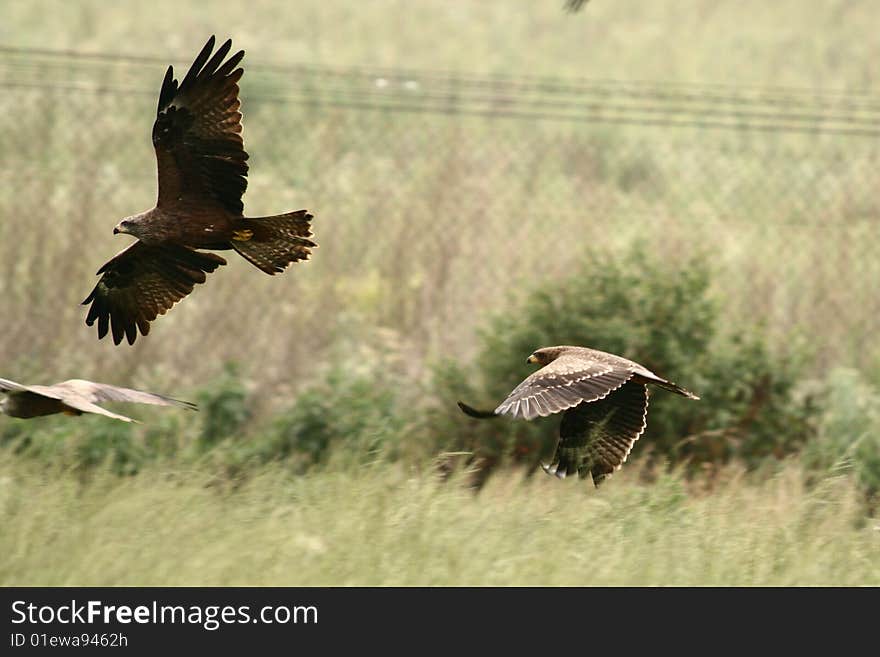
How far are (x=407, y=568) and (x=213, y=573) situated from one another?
0.68 m

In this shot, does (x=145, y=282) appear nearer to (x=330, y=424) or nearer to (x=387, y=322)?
(x=330, y=424)

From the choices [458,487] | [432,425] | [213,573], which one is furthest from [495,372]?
[213,573]

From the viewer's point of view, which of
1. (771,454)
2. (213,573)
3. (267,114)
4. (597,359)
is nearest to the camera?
(213,573)

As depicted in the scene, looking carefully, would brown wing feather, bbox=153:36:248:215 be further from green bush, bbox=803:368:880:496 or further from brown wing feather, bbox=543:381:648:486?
green bush, bbox=803:368:880:496

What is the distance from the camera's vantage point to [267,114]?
14.5 meters

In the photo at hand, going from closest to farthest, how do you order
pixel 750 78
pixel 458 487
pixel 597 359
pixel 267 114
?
pixel 597 359 < pixel 458 487 < pixel 267 114 < pixel 750 78

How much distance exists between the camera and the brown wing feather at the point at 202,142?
15.9 ft

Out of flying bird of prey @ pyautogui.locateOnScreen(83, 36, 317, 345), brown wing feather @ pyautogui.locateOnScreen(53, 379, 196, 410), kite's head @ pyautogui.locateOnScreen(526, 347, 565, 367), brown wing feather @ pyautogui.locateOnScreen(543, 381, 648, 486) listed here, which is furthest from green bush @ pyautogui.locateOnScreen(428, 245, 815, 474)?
flying bird of prey @ pyautogui.locateOnScreen(83, 36, 317, 345)

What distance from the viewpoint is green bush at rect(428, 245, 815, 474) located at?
7.52 meters

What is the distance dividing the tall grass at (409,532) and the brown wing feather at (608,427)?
0.78 ft

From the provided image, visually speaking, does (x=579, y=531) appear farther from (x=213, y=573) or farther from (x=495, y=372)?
(x=495, y=372)

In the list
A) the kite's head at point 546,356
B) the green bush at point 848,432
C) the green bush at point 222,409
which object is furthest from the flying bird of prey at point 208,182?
the green bush at point 848,432

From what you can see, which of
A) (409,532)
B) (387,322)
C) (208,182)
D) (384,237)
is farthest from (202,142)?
(384,237)

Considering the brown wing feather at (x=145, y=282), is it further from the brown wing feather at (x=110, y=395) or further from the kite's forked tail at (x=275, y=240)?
the kite's forked tail at (x=275, y=240)
